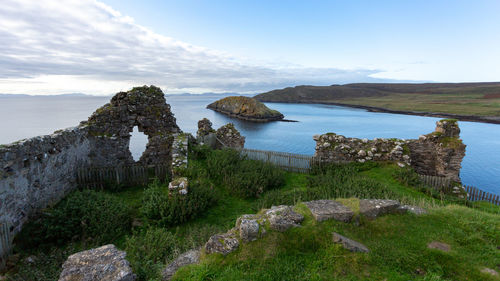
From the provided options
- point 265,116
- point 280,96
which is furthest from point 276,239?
point 280,96

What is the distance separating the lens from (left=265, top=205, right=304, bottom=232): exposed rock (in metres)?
5.02

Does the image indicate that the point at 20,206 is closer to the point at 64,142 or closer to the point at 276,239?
the point at 64,142

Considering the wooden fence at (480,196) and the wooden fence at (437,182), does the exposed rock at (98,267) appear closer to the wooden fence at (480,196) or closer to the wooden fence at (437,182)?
the wooden fence at (437,182)

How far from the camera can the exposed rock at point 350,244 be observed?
4.68 m

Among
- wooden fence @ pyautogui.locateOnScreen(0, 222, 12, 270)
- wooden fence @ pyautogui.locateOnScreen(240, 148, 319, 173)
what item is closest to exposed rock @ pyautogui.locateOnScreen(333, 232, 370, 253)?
wooden fence @ pyautogui.locateOnScreen(0, 222, 12, 270)

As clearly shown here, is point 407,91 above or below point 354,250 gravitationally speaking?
above

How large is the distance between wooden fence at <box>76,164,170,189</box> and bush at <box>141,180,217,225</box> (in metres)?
2.73

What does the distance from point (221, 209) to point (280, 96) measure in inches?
7045

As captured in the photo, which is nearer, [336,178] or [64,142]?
[64,142]

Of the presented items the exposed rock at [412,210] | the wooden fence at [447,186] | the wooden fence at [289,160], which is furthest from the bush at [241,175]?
the wooden fence at [447,186]

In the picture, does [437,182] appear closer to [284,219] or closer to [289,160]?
A: [289,160]

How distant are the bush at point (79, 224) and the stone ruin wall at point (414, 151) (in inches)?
474

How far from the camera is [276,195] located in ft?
33.3

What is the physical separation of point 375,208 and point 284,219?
8.29ft
